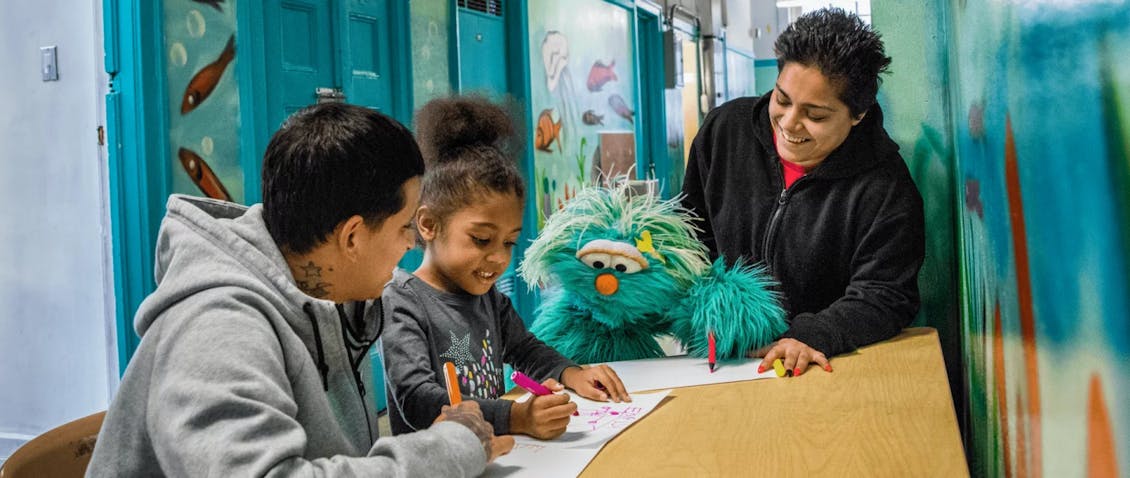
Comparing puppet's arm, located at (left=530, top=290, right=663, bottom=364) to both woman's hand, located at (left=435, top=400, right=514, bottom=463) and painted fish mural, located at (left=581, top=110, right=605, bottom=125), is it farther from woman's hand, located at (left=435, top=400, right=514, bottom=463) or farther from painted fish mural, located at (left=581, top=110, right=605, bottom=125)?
painted fish mural, located at (left=581, top=110, right=605, bottom=125)

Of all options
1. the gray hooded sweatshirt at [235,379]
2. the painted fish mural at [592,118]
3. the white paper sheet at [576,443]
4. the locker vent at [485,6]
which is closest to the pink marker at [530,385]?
the white paper sheet at [576,443]

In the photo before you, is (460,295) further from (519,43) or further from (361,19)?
(519,43)

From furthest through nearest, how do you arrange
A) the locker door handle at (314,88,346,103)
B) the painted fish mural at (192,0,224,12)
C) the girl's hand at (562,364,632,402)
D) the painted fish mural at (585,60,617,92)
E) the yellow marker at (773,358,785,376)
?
the painted fish mural at (585,60,617,92) → the locker door handle at (314,88,346,103) → the painted fish mural at (192,0,224,12) → the yellow marker at (773,358,785,376) → the girl's hand at (562,364,632,402)

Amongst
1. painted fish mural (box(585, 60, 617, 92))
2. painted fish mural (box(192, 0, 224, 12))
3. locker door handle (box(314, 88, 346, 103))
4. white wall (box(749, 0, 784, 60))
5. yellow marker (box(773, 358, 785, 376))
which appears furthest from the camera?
white wall (box(749, 0, 784, 60))

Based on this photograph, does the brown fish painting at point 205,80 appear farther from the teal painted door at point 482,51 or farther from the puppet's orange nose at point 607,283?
the puppet's orange nose at point 607,283

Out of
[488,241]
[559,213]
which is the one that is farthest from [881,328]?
[488,241]

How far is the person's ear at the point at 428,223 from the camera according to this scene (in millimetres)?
1688

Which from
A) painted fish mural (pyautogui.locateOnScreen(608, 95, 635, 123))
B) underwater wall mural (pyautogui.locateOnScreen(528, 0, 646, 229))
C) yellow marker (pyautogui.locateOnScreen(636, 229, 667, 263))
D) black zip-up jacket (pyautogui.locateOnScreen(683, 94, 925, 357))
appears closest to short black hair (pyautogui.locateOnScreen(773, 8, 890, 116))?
black zip-up jacket (pyautogui.locateOnScreen(683, 94, 925, 357))

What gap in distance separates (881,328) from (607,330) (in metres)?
0.49

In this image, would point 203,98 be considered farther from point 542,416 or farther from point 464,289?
point 542,416

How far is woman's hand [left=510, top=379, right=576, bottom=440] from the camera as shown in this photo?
4.39ft

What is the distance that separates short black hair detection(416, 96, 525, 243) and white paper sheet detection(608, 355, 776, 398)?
0.35m

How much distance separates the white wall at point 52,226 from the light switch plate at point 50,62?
22 millimetres

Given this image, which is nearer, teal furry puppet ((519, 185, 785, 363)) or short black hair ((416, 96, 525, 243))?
short black hair ((416, 96, 525, 243))
